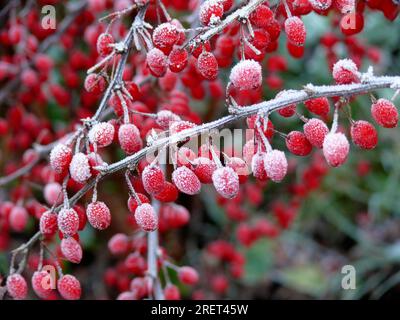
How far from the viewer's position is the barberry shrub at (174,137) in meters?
0.87

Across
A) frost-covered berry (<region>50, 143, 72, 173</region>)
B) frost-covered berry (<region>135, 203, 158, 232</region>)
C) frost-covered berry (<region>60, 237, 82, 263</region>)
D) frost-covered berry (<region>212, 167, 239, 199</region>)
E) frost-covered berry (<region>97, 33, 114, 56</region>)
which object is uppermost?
frost-covered berry (<region>97, 33, 114, 56</region>)

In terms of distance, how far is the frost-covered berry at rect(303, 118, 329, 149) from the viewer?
89cm

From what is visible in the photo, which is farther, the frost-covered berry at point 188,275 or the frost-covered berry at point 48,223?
the frost-covered berry at point 188,275

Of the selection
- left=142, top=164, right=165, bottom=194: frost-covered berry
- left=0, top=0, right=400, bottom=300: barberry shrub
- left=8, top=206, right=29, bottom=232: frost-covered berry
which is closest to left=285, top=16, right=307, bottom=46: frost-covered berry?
left=0, top=0, right=400, bottom=300: barberry shrub

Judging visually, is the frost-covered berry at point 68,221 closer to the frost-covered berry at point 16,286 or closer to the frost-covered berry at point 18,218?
the frost-covered berry at point 16,286

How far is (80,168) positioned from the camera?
0.86 m

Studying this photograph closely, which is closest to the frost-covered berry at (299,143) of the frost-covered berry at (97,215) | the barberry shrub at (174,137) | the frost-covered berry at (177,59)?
the barberry shrub at (174,137)

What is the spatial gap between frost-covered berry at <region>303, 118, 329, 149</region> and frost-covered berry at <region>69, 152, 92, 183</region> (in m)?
0.36

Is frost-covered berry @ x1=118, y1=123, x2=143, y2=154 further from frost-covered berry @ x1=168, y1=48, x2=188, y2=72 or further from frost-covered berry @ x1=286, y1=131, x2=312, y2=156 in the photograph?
frost-covered berry @ x1=286, y1=131, x2=312, y2=156

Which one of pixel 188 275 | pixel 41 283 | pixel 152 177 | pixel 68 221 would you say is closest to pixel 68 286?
pixel 41 283

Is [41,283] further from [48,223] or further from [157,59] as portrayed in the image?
A: [157,59]

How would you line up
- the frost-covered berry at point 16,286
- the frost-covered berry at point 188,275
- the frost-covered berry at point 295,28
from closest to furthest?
1. the frost-covered berry at point 295,28
2. the frost-covered berry at point 16,286
3. the frost-covered berry at point 188,275

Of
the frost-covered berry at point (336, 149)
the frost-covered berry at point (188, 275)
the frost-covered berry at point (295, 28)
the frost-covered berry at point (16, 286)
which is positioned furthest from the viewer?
the frost-covered berry at point (188, 275)
